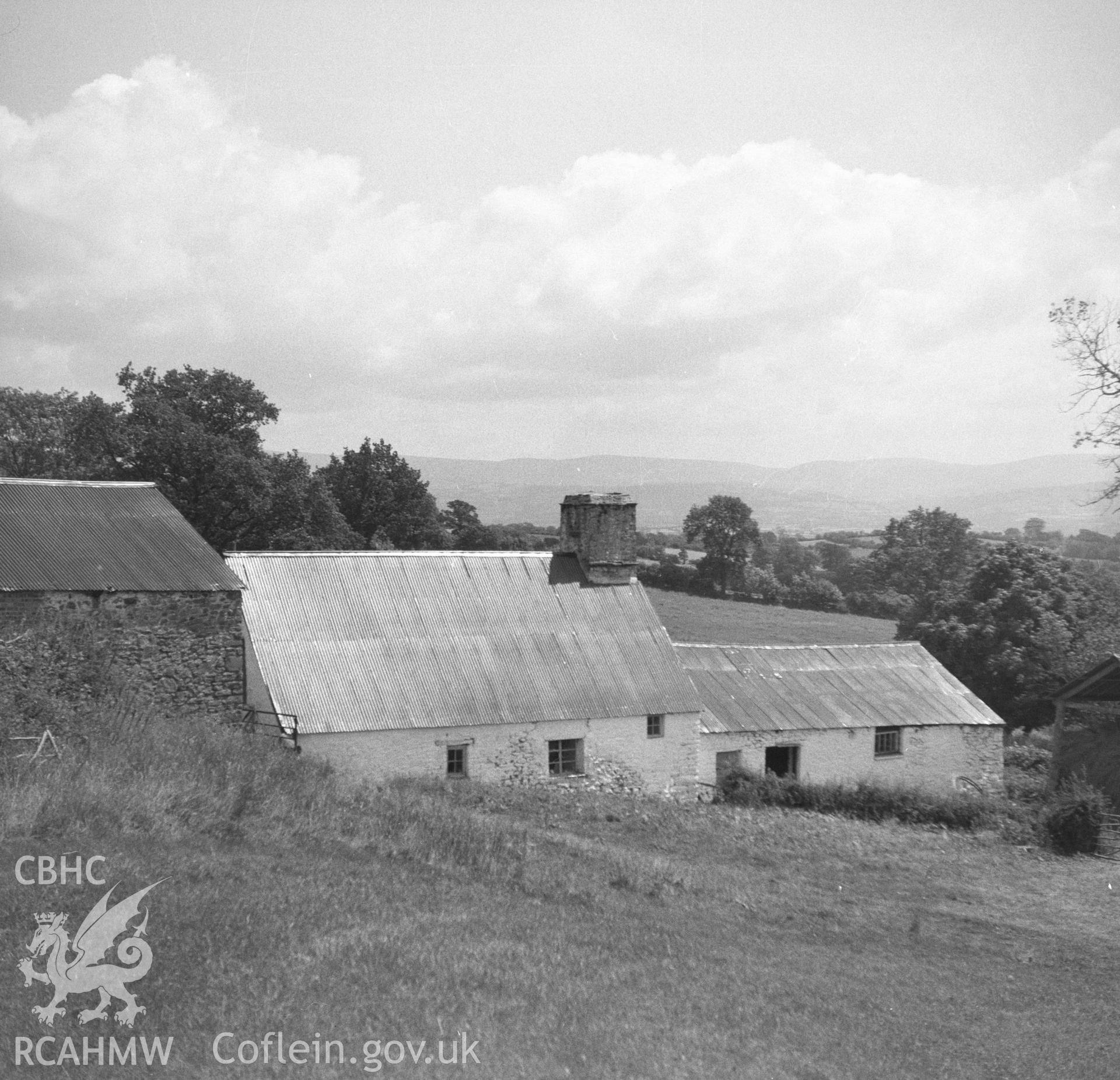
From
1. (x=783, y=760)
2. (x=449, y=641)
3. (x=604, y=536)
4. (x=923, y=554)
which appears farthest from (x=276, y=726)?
(x=923, y=554)

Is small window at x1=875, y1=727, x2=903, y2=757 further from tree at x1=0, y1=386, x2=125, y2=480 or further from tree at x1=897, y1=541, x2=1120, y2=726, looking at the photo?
tree at x1=0, y1=386, x2=125, y2=480

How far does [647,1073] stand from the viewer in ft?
28.5

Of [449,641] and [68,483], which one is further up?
[68,483]

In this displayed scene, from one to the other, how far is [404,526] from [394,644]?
34.2 metres

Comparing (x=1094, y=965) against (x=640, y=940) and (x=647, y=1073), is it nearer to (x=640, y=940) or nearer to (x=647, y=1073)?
(x=640, y=940)

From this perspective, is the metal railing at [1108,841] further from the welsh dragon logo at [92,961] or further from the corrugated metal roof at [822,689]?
the welsh dragon logo at [92,961]

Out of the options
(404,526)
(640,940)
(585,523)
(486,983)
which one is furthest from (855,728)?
(404,526)

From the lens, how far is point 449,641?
86.1 ft

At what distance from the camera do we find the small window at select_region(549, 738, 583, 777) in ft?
84.2

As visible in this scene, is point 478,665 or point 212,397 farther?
point 212,397

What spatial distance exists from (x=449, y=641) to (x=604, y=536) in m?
5.42

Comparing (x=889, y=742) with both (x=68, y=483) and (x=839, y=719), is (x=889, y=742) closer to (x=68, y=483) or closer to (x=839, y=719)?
(x=839, y=719)

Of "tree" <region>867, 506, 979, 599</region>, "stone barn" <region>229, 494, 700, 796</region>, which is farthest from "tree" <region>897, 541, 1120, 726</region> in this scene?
"tree" <region>867, 506, 979, 599</region>

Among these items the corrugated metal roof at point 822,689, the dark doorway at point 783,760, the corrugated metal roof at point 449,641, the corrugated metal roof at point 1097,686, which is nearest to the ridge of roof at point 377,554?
the corrugated metal roof at point 449,641
